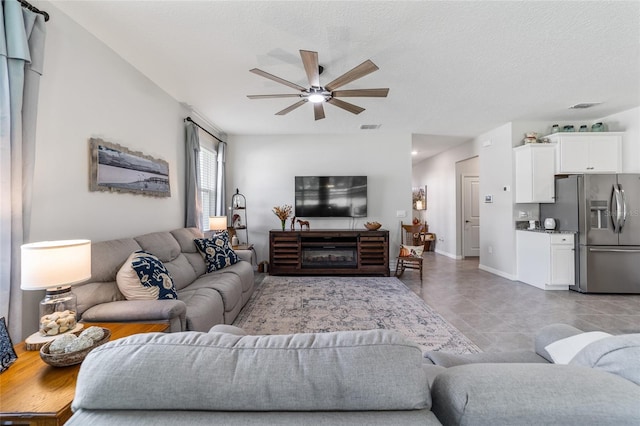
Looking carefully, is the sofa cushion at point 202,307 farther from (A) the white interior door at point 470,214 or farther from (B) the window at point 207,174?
(A) the white interior door at point 470,214

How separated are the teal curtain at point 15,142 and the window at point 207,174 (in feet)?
9.10

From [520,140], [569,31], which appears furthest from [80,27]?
[520,140]

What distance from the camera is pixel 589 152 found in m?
4.16

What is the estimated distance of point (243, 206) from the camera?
5285mm

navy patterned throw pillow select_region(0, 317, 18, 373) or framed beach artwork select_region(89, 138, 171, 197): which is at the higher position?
framed beach artwork select_region(89, 138, 171, 197)

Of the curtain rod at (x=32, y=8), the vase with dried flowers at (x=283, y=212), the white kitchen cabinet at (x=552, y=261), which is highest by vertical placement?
the curtain rod at (x=32, y=8)

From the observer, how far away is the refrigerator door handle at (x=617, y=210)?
12.1 feet

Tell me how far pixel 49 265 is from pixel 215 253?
6.38ft

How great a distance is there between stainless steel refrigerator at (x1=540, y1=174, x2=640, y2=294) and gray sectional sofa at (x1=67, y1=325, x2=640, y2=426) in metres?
4.34

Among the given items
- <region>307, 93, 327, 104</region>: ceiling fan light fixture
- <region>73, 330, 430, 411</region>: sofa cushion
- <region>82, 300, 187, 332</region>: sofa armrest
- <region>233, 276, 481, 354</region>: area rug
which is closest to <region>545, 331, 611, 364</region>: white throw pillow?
<region>73, 330, 430, 411</region>: sofa cushion

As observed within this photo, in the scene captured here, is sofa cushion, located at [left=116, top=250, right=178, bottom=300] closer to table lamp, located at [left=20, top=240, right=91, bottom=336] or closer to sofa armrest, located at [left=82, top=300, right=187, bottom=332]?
sofa armrest, located at [left=82, top=300, right=187, bottom=332]

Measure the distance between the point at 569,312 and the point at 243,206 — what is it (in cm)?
512

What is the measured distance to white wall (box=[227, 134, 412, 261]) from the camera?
5.30 meters

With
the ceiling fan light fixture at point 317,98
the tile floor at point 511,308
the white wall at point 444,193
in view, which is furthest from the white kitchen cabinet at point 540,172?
the ceiling fan light fixture at point 317,98
